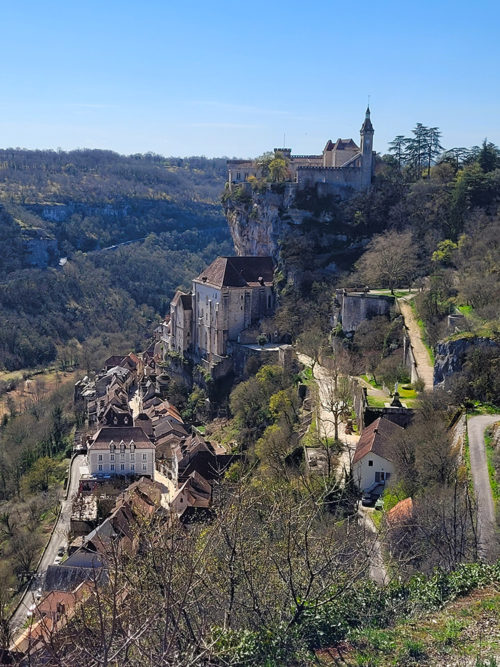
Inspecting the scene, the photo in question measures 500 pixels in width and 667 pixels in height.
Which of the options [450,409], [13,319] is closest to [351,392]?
[450,409]

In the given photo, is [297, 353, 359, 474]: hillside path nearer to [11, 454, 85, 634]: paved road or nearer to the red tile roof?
the red tile roof

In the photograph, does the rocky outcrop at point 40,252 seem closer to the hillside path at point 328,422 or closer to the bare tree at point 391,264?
the bare tree at point 391,264

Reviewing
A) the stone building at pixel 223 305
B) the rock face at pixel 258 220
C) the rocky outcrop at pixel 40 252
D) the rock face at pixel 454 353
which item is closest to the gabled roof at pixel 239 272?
the stone building at pixel 223 305

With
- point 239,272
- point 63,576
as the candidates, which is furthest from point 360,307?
point 63,576

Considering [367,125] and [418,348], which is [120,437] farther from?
[367,125]

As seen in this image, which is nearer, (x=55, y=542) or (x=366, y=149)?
(x=55, y=542)

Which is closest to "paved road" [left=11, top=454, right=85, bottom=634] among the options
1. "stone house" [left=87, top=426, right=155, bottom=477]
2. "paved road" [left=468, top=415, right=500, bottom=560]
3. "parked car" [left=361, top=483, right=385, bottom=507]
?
"stone house" [left=87, top=426, right=155, bottom=477]
